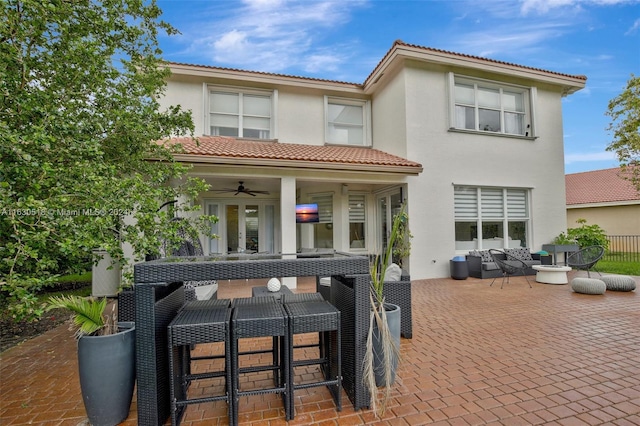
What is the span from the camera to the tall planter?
8.13ft

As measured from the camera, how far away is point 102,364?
2.49m

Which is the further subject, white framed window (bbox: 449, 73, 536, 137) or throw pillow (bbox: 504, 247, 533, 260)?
white framed window (bbox: 449, 73, 536, 137)

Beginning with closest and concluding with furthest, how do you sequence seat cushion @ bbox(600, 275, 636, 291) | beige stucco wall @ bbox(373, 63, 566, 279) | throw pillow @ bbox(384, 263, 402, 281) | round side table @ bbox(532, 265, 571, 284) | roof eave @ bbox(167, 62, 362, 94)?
throw pillow @ bbox(384, 263, 402, 281), seat cushion @ bbox(600, 275, 636, 291), round side table @ bbox(532, 265, 571, 284), beige stucco wall @ bbox(373, 63, 566, 279), roof eave @ bbox(167, 62, 362, 94)

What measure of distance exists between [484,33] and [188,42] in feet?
34.6

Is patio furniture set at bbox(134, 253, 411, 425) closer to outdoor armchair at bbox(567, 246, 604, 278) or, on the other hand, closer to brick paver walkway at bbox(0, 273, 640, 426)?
brick paver walkway at bbox(0, 273, 640, 426)

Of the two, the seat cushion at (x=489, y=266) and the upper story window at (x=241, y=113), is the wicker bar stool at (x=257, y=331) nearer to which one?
the seat cushion at (x=489, y=266)

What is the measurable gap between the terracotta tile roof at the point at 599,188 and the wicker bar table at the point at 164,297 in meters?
21.8

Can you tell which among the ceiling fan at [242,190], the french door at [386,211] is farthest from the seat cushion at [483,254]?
the ceiling fan at [242,190]

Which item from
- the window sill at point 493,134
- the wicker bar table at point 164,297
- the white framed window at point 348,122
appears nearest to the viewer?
the wicker bar table at point 164,297

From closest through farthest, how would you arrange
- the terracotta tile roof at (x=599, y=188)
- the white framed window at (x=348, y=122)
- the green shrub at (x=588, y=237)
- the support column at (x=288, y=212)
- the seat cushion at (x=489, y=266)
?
the support column at (x=288, y=212) < the seat cushion at (x=489, y=266) < the green shrub at (x=588, y=237) < the white framed window at (x=348, y=122) < the terracotta tile roof at (x=599, y=188)

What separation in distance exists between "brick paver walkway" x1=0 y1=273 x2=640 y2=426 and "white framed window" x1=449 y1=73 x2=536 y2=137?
6.68 metres

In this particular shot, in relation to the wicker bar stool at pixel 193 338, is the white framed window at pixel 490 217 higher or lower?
higher

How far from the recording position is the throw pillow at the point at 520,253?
995cm

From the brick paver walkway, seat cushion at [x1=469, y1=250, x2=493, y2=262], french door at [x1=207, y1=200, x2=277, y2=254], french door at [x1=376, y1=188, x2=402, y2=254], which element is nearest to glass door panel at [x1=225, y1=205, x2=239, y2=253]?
french door at [x1=207, y1=200, x2=277, y2=254]
